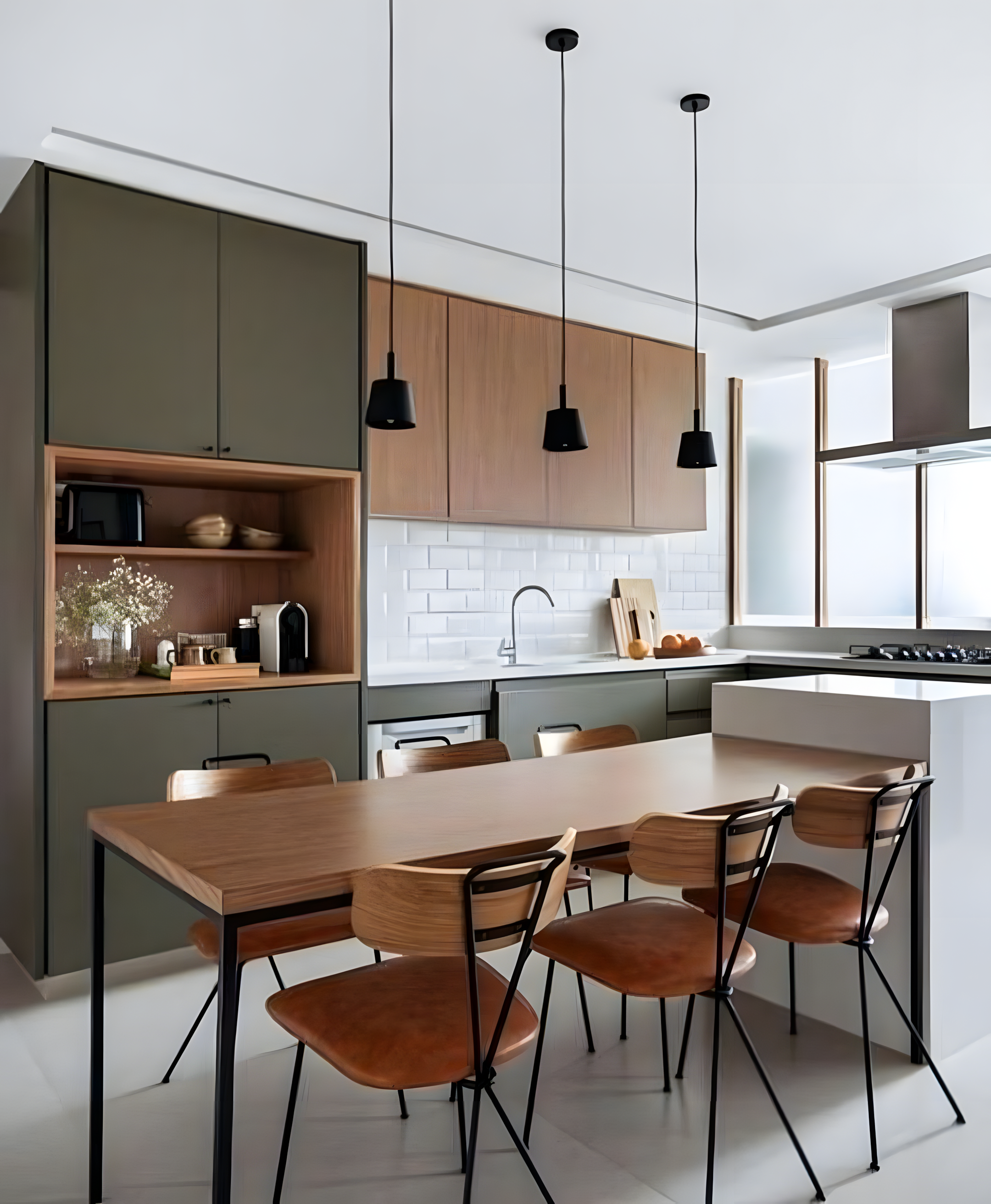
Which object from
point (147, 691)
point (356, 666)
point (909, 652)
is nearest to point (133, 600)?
point (147, 691)

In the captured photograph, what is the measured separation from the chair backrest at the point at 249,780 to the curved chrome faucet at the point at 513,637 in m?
2.27

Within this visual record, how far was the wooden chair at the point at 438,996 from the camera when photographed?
5.17ft

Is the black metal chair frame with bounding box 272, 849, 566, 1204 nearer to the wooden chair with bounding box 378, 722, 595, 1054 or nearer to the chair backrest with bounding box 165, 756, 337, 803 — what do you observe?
the chair backrest with bounding box 165, 756, 337, 803

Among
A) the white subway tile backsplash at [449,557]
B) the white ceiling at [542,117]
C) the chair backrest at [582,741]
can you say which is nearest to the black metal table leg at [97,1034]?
the chair backrest at [582,741]

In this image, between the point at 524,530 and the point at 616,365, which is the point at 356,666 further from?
the point at 616,365

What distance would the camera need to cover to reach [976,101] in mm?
2854

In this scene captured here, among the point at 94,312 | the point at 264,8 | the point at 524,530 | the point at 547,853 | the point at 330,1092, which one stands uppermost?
the point at 264,8

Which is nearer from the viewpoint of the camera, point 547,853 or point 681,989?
point 547,853

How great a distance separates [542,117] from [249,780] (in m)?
2.11

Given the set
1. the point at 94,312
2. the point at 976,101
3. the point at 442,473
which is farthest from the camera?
the point at 442,473

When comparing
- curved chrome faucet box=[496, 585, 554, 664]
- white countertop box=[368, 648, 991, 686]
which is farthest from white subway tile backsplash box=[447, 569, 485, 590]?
white countertop box=[368, 648, 991, 686]

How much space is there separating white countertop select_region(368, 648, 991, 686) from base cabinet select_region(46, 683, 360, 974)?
1.87 feet

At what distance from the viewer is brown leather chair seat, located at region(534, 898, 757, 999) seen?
2006 mm

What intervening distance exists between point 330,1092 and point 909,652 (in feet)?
11.7
